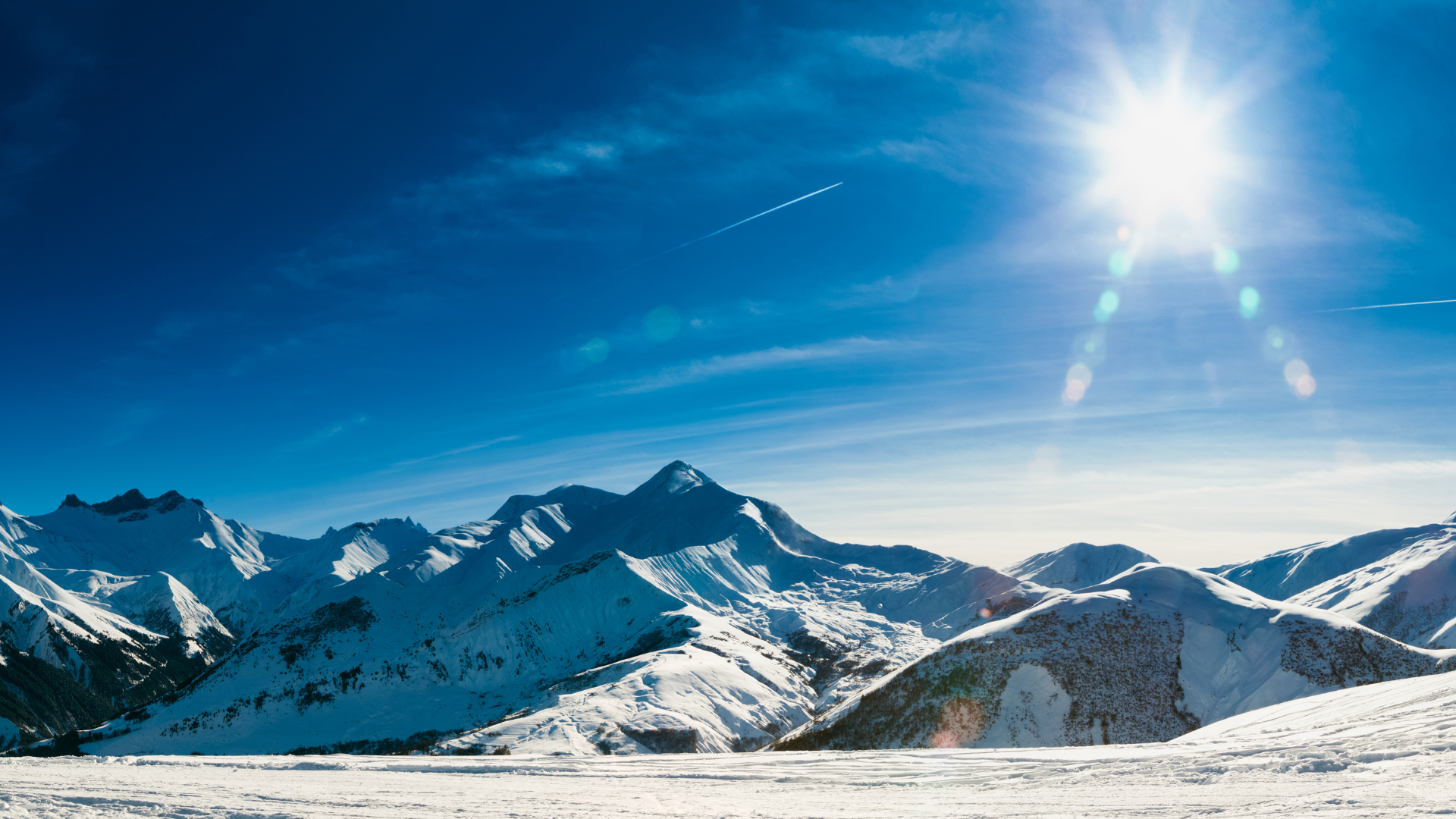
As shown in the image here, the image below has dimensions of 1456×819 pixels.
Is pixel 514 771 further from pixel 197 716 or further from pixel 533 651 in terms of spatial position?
pixel 197 716

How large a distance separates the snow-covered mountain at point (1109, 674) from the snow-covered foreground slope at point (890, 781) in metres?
46.1

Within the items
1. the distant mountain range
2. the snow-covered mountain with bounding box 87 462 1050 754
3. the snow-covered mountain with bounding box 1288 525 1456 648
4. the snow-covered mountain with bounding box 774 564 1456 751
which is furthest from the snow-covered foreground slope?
the snow-covered mountain with bounding box 1288 525 1456 648

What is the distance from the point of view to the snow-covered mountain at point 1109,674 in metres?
76.0

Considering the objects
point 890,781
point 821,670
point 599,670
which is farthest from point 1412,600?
point 890,781

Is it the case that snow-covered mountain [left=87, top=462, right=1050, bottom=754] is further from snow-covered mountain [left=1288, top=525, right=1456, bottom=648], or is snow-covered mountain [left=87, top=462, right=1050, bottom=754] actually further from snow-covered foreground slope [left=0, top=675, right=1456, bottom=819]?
snow-covered mountain [left=1288, top=525, right=1456, bottom=648]

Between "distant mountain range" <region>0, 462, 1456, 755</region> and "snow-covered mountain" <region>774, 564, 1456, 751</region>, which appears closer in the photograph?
"snow-covered mountain" <region>774, 564, 1456, 751</region>

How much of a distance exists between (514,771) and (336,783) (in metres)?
6.88

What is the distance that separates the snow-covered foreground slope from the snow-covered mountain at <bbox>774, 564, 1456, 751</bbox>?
1816 inches

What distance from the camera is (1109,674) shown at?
80.8 meters

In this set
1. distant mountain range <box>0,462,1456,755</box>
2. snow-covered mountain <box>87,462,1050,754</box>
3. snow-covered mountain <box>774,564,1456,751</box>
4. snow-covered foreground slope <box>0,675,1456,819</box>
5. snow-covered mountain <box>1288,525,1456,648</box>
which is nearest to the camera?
snow-covered foreground slope <box>0,675,1456,819</box>

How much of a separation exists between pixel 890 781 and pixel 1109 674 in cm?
6823

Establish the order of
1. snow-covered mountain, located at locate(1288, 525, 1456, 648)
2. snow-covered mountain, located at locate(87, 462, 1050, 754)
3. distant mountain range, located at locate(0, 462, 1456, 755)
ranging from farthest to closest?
snow-covered mountain, located at locate(1288, 525, 1456, 648)
snow-covered mountain, located at locate(87, 462, 1050, 754)
distant mountain range, located at locate(0, 462, 1456, 755)

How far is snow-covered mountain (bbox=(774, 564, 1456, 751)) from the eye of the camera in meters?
76.0

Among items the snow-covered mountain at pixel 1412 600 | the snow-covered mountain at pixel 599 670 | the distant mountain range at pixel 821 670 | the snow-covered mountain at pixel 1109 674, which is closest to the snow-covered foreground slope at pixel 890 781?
the snow-covered mountain at pixel 1109 674
